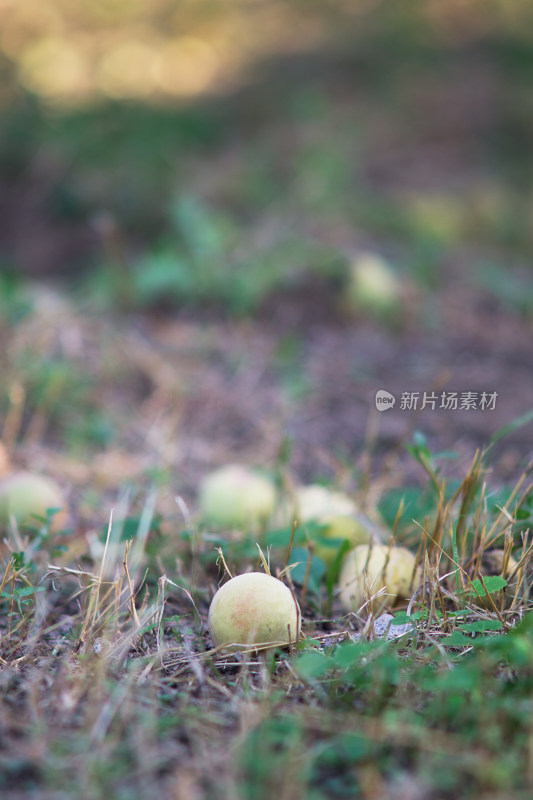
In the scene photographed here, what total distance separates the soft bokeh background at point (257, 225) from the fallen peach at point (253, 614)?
23.4 inches

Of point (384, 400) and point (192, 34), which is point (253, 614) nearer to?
point (384, 400)

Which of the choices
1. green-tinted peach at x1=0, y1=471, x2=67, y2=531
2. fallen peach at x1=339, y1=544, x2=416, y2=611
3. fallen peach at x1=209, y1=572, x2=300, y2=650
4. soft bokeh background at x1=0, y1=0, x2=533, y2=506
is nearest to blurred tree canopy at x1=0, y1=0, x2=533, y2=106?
soft bokeh background at x1=0, y1=0, x2=533, y2=506

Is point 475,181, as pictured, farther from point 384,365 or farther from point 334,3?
point 334,3

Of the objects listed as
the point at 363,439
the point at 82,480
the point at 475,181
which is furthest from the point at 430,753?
the point at 475,181

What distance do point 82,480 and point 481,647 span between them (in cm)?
153

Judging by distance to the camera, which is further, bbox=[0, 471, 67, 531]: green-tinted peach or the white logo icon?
the white logo icon

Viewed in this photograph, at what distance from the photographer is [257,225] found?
15.4 feet

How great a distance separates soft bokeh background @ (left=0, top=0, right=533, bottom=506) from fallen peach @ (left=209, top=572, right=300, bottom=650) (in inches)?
23.4

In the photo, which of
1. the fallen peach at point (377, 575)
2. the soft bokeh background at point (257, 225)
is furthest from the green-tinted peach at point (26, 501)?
the fallen peach at point (377, 575)

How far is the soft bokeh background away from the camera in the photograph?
2896 mm

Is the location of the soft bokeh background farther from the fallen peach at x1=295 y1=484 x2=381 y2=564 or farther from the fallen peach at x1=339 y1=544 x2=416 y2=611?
the fallen peach at x1=339 y1=544 x2=416 y2=611

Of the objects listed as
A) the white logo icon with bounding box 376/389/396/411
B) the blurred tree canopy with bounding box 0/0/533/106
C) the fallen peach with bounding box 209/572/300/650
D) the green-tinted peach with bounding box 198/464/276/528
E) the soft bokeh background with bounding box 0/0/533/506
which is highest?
the blurred tree canopy with bounding box 0/0/533/106

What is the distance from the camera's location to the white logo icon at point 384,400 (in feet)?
10.0

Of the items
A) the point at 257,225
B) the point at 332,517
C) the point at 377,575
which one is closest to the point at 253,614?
the point at 377,575
